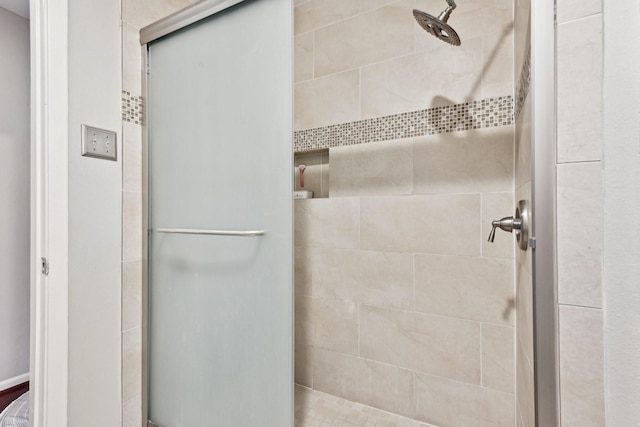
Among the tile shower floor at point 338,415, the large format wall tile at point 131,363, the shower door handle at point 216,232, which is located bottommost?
the tile shower floor at point 338,415

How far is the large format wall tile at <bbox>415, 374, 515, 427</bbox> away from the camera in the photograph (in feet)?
4.06

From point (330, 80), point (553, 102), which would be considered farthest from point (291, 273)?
point (330, 80)

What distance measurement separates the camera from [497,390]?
1238 millimetres

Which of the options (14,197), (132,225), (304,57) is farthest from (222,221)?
(14,197)

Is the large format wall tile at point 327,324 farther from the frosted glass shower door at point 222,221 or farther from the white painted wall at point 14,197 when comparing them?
the white painted wall at point 14,197

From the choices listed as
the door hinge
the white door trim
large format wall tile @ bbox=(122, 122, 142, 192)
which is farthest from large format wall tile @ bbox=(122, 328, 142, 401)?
large format wall tile @ bbox=(122, 122, 142, 192)

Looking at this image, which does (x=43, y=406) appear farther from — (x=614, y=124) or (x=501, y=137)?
(x=501, y=137)

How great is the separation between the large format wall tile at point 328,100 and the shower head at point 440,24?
0.54 m

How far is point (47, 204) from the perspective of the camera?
0.97m

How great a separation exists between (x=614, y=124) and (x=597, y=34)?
16 centimetres

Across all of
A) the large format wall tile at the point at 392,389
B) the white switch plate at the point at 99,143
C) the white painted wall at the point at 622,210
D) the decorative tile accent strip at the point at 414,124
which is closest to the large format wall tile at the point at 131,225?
the white switch plate at the point at 99,143

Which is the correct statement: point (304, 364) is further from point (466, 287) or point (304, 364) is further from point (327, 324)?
point (466, 287)

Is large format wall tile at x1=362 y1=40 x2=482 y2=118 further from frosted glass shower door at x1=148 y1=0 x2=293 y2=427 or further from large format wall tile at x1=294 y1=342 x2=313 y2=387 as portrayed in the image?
large format wall tile at x1=294 y1=342 x2=313 y2=387

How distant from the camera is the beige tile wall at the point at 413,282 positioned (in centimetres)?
125
